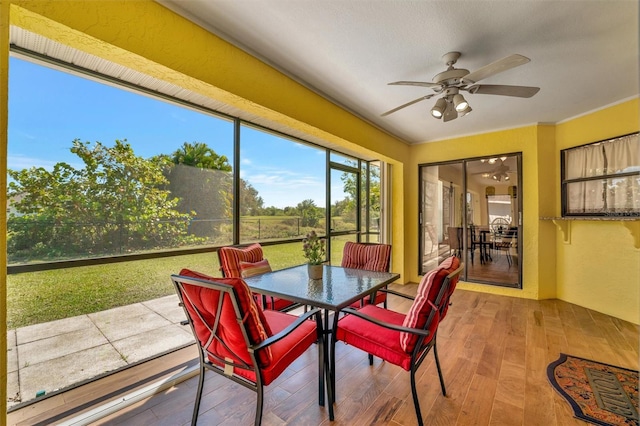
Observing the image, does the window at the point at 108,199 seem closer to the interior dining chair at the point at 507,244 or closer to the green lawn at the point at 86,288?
the green lawn at the point at 86,288

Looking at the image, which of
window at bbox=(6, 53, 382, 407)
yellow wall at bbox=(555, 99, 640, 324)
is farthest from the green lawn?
yellow wall at bbox=(555, 99, 640, 324)

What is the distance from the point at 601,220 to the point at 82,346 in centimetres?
581

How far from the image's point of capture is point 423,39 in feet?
6.84

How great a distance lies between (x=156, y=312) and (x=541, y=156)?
553 cm

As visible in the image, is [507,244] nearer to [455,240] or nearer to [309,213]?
[455,240]

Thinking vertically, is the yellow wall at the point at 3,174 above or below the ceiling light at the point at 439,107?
below

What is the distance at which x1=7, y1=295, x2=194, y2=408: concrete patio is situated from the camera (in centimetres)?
186

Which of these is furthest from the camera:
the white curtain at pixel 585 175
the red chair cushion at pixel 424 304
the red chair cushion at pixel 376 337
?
the white curtain at pixel 585 175

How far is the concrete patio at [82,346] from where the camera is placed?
1.86 meters

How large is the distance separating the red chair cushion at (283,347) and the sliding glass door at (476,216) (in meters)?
3.88

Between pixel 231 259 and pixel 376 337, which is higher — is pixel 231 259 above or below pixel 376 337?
above

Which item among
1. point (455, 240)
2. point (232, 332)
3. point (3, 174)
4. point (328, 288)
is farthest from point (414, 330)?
point (455, 240)

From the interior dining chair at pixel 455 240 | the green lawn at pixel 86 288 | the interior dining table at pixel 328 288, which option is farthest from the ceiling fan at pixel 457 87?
the interior dining chair at pixel 455 240

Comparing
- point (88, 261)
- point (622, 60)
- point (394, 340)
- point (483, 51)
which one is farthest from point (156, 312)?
point (622, 60)
